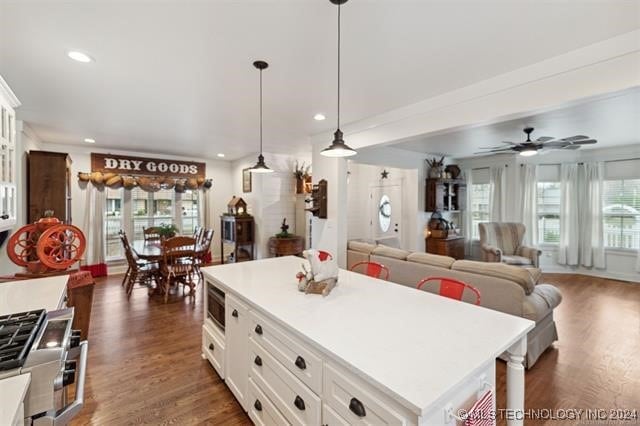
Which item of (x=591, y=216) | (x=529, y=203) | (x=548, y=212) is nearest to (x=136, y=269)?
(x=529, y=203)

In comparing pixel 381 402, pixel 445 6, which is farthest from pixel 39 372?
pixel 445 6

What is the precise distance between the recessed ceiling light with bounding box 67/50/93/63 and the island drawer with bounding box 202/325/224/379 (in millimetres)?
2394

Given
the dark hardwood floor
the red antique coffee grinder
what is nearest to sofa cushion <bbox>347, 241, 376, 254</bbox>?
the dark hardwood floor

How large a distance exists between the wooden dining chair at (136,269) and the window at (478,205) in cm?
682

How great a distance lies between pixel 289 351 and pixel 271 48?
6.60 ft

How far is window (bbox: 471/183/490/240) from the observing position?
6766 millimetres

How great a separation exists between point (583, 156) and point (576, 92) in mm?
5112

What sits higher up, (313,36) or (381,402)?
(313,36)

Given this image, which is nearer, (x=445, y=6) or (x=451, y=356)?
(x=451, y=356)

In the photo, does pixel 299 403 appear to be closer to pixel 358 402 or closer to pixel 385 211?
pixel 358 402

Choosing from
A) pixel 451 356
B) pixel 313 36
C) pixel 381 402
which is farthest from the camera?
pixel 313 36

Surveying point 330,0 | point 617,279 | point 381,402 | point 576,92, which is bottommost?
point 617,279

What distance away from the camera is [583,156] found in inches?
229

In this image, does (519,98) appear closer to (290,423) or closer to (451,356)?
(451,356)
